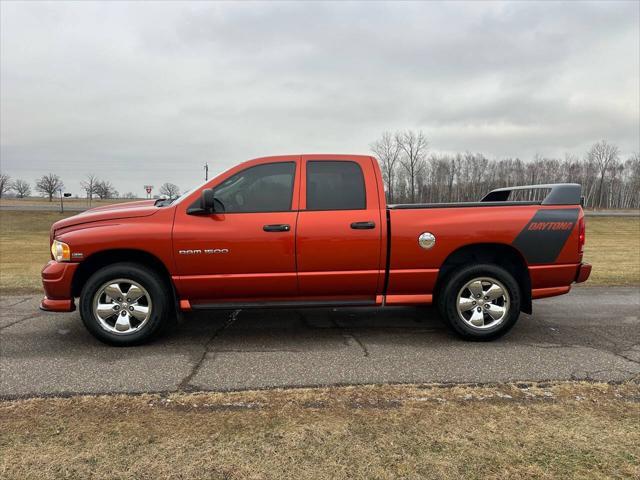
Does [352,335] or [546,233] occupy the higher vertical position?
[546,233]

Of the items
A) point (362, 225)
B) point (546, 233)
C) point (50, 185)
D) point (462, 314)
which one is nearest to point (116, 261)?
point (362, 225)

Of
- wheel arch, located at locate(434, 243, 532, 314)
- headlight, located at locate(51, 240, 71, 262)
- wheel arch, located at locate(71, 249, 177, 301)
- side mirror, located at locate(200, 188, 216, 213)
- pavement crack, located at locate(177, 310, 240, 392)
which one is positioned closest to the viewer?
pavement crack, located at locate(177, 310, 240, 392)

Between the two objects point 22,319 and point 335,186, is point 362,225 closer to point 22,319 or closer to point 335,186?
point 335,186

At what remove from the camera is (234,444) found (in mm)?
2693

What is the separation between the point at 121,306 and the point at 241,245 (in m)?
1.38

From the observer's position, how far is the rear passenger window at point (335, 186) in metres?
4.58

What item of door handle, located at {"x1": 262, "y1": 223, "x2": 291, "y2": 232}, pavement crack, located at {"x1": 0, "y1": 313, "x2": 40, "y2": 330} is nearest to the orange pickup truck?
door handle, located at {"x1": 262, "y1": 223, "x2": 291, "y2": 232}

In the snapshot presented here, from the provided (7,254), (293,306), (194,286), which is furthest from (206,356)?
(7,254)

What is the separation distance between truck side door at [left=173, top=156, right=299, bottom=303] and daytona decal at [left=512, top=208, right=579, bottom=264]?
7.89 feet

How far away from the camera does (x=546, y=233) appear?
461 centimetres

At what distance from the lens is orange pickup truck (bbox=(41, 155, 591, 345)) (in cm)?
441

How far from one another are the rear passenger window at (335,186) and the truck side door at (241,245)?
20cm

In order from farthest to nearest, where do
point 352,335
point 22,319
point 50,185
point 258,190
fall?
point 50,185 < point 22,319 < point 352,335 < point 258,190

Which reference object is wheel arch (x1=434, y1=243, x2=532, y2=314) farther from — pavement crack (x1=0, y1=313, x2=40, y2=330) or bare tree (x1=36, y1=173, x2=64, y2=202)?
bare tree (x1=36, y1=173, x2=64, y2=202)
